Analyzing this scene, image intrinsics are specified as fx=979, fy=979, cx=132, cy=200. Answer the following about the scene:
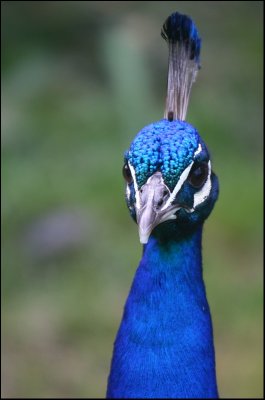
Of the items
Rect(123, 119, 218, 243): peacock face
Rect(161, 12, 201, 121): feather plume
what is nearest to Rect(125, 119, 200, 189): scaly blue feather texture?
Rect(123, 119, 218, 243): peacock face

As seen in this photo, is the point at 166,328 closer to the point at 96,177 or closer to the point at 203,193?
the point at 203,193

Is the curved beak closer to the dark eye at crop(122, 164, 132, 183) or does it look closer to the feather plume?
the dark eye at crop(122, 164, 132, 183)

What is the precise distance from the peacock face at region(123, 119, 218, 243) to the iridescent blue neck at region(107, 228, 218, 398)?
93mm

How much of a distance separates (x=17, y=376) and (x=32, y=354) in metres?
0.14

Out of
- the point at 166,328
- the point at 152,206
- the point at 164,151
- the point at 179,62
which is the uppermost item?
the point at 179,62

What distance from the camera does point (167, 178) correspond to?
1.82 metres

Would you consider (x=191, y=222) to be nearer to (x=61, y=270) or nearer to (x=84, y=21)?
(x=61, y=270)

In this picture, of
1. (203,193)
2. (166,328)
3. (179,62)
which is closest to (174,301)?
(166,328)

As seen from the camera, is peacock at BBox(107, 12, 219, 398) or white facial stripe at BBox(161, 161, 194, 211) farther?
peacock at BBox(107, 12, 219, 398)

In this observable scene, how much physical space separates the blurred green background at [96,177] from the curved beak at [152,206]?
183cm

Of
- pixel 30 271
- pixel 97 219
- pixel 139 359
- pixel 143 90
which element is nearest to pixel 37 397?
pixel 30 271

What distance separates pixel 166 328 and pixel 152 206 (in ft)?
1.22

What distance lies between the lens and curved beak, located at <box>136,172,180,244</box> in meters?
1.73

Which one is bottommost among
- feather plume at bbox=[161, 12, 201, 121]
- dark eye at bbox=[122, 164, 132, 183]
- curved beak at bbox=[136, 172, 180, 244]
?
curved beak at bbox=[136, 172, 180, 244]
